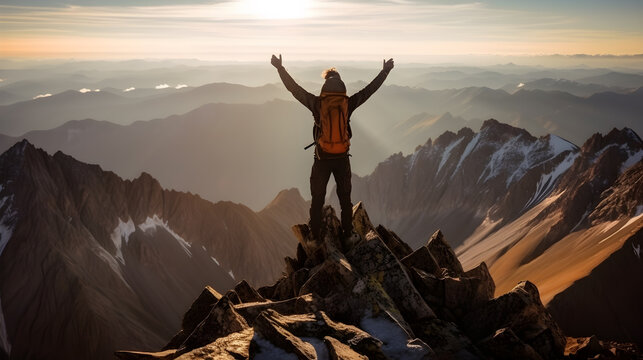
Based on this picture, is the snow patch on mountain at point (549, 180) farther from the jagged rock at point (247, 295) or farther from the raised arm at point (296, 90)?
the raised arm at point (296, 90)

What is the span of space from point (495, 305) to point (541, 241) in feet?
407

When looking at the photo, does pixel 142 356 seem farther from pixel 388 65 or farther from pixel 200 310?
pixel 388 65

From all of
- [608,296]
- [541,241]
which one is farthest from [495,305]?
[541,241]

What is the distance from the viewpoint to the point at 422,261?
53.2ft

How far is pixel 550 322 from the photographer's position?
13.3 m

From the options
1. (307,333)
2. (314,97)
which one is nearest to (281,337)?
(307,333)

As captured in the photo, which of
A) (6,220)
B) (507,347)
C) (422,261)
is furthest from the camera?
(6,220)

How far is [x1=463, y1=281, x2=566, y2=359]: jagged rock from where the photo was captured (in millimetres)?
12266

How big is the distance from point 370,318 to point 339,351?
2.29m

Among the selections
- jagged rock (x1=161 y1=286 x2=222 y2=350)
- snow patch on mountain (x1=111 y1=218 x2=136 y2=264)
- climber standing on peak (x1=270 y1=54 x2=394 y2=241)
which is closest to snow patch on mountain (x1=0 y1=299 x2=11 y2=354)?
snow patch on mountain (x1=111 y1=218 x2=136 y2=264)

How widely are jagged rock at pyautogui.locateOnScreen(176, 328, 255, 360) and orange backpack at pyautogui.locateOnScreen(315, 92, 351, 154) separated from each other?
5967 millimetres

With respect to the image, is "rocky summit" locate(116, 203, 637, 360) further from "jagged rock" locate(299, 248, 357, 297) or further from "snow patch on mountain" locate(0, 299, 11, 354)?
"snow patch on mountain" locate(0, 299, 11, 354)

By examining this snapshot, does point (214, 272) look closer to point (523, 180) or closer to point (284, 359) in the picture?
point (523, 180)

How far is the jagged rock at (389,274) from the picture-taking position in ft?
42.0
